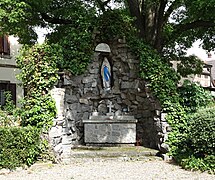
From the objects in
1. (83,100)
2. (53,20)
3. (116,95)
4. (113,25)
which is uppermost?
(53,20)

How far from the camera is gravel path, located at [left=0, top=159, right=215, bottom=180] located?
6.44 meters

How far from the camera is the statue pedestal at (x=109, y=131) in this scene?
934cm

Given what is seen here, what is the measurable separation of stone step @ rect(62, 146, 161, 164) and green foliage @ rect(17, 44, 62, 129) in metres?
1.10

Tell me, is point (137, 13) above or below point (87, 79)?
above

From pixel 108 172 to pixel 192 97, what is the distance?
371cm

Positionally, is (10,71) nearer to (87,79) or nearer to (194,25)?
(87,79)

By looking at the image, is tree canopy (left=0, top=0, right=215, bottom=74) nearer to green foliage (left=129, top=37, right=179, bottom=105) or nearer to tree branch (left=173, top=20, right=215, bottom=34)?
tree branch (left=173, top=20, right=215, bottom=34)

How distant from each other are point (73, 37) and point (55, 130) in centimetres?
281

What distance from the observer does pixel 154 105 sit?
9.12 meters

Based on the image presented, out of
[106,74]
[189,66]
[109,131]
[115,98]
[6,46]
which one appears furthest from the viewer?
[6,46]

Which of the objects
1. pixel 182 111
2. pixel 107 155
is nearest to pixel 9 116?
pixel 107 155

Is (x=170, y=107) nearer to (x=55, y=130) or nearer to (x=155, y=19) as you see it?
(x=55, y=130)

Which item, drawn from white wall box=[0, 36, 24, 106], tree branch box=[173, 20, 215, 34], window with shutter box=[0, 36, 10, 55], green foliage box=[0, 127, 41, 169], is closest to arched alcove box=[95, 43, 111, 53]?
tree branch box=[173, 20, 215, 34]

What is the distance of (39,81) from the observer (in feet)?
26.9
